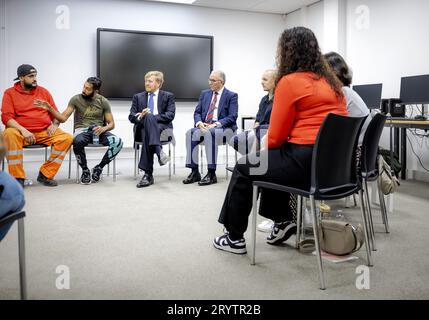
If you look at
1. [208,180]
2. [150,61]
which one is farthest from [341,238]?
[150,61]

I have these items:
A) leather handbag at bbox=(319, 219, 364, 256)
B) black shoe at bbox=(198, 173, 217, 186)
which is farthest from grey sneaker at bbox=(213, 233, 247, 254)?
black shoe at bbox=(198, 173, 217, 186)

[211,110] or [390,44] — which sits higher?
[390,44]

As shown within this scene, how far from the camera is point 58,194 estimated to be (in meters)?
3.90

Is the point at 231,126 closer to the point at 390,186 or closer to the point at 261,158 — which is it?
the point at 390,186

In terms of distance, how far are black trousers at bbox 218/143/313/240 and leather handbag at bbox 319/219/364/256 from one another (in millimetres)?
251

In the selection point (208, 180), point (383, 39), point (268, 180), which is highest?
point (383, 39)

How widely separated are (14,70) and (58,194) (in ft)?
8.84

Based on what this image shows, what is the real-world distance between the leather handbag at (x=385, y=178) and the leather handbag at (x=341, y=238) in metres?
0.67

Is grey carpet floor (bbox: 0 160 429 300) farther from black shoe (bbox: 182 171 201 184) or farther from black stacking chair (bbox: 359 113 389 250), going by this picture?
black shoe (bbox: 182 171 201 184)

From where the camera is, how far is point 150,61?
633cm

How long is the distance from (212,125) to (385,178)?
2.20m

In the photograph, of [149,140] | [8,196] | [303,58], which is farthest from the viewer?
[149,140]

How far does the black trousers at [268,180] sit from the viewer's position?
1940 millimetres

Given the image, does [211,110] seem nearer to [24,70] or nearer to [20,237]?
[24,70]
